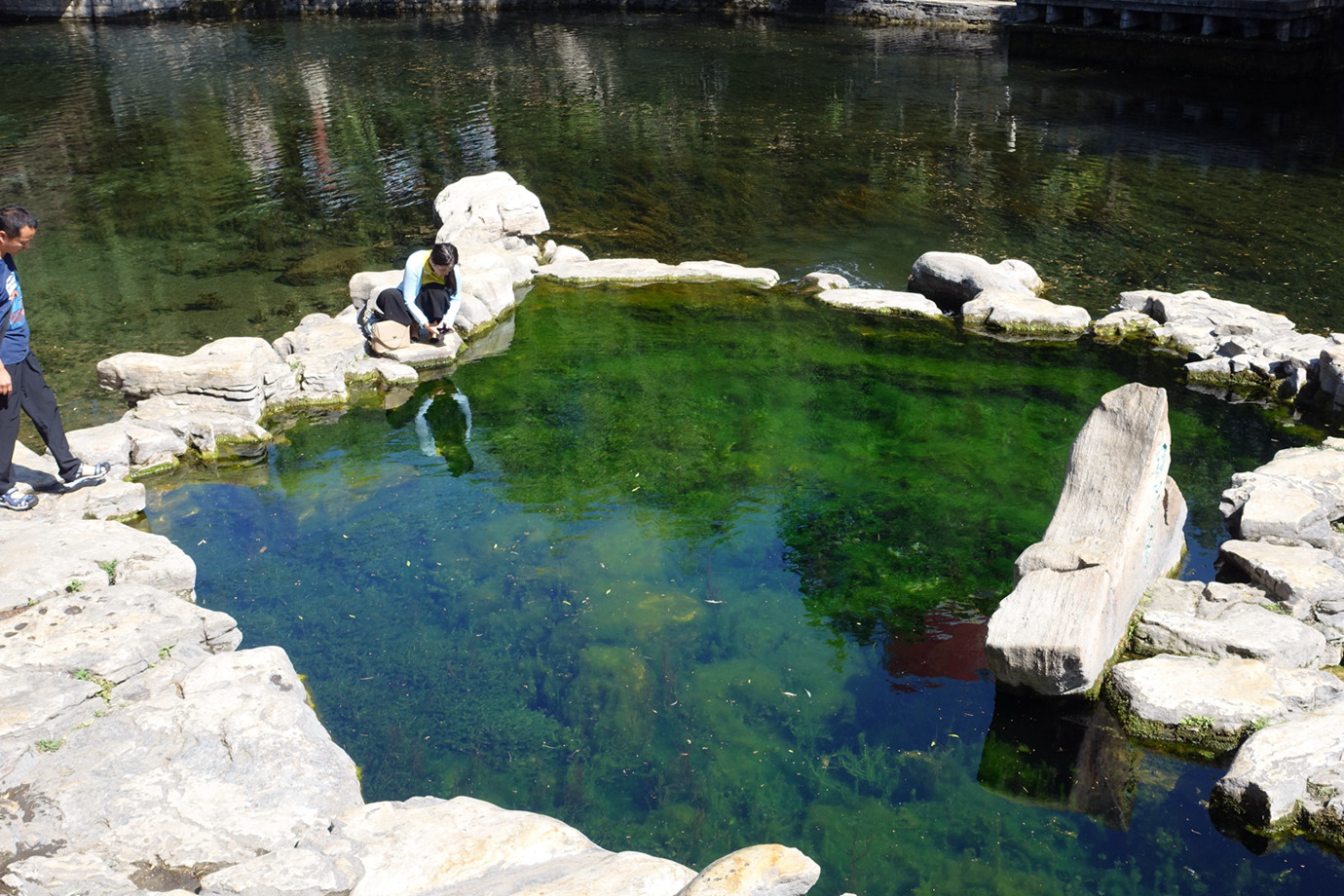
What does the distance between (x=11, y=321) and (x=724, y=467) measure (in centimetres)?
518

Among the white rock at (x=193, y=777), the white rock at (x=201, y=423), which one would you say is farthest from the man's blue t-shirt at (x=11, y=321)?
the white rock at (x=193, y=777)

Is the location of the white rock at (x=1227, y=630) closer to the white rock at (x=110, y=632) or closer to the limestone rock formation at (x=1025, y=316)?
the limestone rock formation at (x=1025, y=316)

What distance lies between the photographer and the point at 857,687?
6.48 meters

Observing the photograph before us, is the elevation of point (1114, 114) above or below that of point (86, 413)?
above

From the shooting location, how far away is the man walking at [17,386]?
6598mm

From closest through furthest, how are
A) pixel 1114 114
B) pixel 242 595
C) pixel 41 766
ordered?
pixel 41 766 < pixel 242 595 < pixel 1114 114

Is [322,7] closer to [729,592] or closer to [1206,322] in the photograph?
[1206,322]

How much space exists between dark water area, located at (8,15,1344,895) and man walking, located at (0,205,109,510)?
105 centimetres

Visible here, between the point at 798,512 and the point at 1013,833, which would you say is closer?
the point at 1013,833

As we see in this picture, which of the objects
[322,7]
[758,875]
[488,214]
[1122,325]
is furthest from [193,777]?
[322,7]

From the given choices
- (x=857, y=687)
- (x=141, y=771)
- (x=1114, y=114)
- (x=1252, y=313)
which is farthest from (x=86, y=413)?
(x=1114, y=114)

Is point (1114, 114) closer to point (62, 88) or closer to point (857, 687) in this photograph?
point (857, 687)

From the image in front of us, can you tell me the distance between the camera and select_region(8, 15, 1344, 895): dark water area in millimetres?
5758

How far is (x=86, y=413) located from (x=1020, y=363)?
9.10 m
